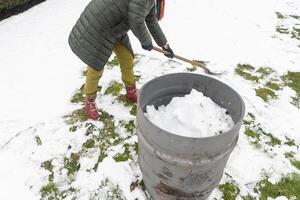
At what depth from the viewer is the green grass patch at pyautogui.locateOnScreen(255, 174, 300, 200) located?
126 inches

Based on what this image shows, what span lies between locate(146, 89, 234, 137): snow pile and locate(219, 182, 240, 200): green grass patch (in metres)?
0.93

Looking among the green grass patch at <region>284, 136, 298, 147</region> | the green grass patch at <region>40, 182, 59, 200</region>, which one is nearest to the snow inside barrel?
the green grass patch at <region>40, 182, 59, 200</region>

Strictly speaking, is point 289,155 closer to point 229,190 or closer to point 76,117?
point 229,190

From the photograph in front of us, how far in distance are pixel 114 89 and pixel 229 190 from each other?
1.92 meters

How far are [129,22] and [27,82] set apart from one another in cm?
201

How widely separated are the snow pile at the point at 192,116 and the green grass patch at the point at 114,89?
1.63 meters

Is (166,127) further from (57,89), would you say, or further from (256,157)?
(57,89)

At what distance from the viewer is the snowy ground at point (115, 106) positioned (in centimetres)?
322

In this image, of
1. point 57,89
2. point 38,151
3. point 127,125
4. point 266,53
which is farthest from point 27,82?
point 266,53

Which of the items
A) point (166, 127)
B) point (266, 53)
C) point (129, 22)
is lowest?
point (266, 53)

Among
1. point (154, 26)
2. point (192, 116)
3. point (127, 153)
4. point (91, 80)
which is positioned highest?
point (154, 26)

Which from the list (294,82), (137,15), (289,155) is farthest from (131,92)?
(294,82)

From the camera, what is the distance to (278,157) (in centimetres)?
357

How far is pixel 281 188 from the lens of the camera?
10.7ft
